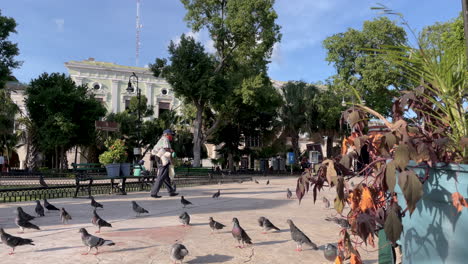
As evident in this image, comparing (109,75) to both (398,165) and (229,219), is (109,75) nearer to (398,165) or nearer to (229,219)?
(229,219)

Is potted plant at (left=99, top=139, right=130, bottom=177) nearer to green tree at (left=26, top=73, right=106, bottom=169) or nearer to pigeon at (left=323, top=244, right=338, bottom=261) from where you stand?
pigeon at (left=323, top=244, right=338, bottom=261)

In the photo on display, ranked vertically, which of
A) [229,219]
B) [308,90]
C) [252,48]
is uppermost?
[252,48]

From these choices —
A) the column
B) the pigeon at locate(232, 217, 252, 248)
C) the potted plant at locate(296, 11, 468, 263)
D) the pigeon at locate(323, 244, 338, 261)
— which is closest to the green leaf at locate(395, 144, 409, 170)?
the potted plant at locate(296, 11, 468, 263)

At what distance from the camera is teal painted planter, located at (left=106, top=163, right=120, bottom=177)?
9.84 meters

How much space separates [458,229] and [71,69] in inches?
1986

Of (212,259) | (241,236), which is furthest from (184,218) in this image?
(212,259)

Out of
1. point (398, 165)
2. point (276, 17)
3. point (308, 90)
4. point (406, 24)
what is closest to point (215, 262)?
point (398, 165)

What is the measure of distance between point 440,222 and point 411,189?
0.33 meters

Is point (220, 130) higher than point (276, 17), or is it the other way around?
point (276, 17)

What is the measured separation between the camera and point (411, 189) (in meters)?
1.52

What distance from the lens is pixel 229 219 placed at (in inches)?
233

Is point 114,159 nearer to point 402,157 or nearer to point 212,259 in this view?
point 212,259

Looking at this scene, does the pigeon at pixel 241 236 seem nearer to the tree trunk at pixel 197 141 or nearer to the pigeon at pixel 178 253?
the pigeon at pixel 178 253

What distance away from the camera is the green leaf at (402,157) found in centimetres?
162
